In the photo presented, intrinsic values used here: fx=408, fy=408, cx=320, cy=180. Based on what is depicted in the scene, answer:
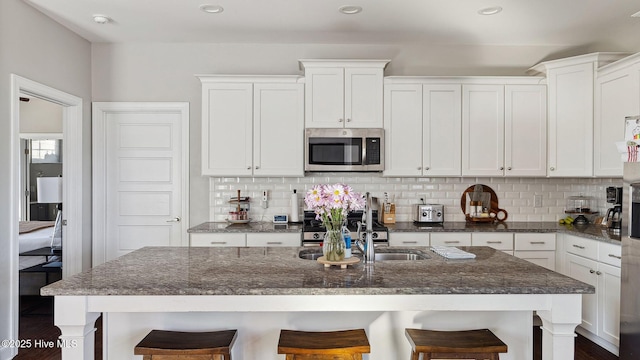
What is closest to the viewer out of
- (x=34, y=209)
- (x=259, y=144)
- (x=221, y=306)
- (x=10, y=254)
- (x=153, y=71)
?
(x=221, y=306)

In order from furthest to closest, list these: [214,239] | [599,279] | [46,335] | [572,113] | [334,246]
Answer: [572,113], [214,239], [46,335], [599,279], [334,246]

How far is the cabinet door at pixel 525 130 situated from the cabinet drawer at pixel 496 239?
0.67 metres

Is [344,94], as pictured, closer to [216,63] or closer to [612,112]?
[216,63]

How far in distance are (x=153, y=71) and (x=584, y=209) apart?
15.2 feet

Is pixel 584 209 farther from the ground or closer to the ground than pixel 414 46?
closer to the ground

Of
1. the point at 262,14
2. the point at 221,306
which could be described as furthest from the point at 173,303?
the point at 262,14

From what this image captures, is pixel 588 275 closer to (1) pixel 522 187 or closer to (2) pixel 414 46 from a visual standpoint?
(1) pixel 522 187

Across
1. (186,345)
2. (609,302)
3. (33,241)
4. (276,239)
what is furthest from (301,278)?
(33,241)

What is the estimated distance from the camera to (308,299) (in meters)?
1.71

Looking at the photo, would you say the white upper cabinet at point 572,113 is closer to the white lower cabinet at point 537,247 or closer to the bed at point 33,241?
the white lower cabinet at point 537,247

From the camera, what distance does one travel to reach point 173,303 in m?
1.72

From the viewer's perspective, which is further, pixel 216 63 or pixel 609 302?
pixel 216 63

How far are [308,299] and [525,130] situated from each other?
3.23 meters

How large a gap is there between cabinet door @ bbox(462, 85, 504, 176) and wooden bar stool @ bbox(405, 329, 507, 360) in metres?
2.40
